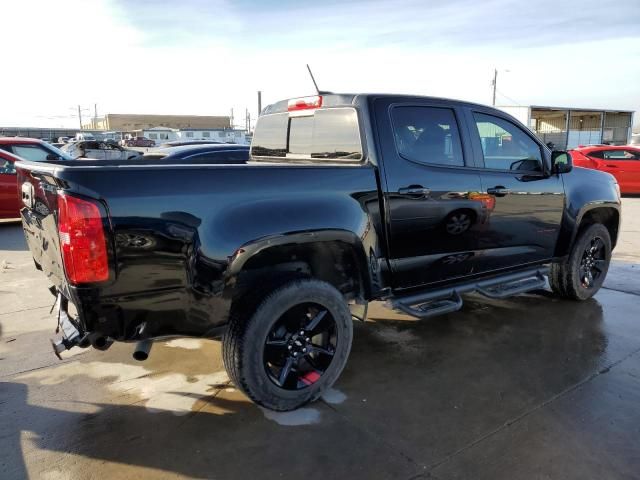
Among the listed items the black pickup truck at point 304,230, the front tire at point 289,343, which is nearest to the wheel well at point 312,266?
the black pickup truck at point 304,230

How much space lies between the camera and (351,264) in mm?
3477

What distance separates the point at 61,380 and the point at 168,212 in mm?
1841

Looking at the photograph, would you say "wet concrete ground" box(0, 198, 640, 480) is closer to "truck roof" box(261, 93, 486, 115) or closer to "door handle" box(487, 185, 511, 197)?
"door handle" box(487, 185, 511, 197)

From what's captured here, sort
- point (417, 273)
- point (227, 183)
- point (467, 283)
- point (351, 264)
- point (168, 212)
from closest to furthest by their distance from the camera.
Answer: point (168, 212) < point (227, 183) < point (351, 264) < point (417, 273) < point (467, 283)

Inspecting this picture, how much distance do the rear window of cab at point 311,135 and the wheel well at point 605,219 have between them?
2.84 meters

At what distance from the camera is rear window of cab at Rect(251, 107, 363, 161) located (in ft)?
11.9

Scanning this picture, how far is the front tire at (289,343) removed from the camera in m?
2.91

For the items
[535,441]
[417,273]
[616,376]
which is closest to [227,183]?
[417,273]

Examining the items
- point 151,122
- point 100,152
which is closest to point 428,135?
point 100,152

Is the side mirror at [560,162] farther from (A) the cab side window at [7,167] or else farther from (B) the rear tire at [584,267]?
(A) the cab side window at [7,167]

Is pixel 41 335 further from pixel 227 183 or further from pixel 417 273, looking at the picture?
pixel 417 273

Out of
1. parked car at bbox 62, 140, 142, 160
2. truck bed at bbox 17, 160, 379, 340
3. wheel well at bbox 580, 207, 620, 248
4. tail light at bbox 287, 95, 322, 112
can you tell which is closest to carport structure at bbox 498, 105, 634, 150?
parked car at bbox 62, 140, 142, 160

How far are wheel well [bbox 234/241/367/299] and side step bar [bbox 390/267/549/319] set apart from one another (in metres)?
0.36

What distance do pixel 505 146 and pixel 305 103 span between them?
5.85 ft
